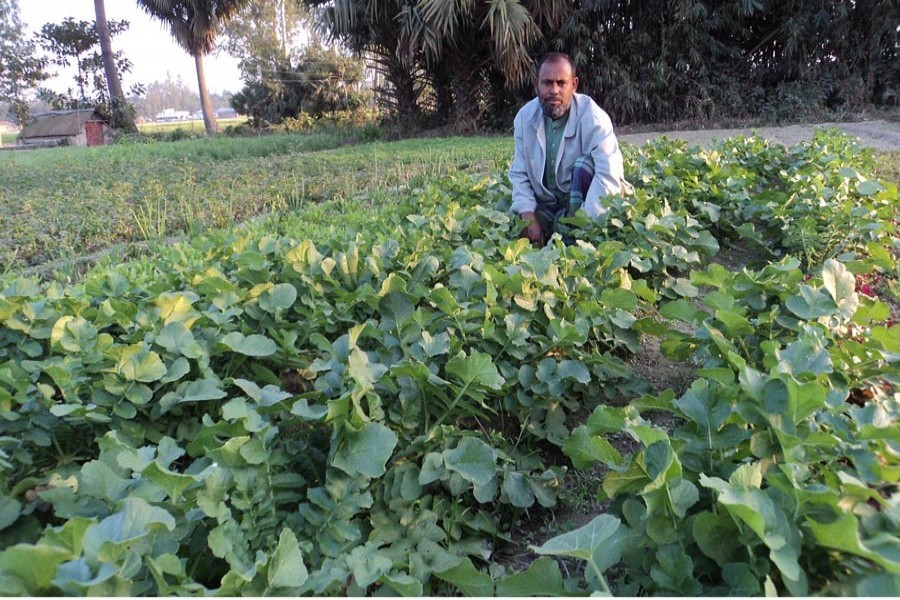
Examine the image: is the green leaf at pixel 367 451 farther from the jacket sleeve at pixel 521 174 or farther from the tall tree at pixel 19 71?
the tall tree at pixel 19 71

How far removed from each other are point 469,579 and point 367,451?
28cm

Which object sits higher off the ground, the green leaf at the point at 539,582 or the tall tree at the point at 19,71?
the tall tree at the point at 19,71

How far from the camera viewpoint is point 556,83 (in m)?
3.36

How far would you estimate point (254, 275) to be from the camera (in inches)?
75.6

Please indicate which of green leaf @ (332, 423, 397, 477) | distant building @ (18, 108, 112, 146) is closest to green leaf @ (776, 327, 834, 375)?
green leaf @ (332, 423, 397, 477)

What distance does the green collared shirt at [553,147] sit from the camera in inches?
142

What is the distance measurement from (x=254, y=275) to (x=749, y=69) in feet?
41.4

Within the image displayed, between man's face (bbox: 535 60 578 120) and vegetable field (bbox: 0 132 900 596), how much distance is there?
54.9 inches

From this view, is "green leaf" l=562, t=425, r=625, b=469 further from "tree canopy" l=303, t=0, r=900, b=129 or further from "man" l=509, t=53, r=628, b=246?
"tree canopy" l=303, t=0, r=900, b=129

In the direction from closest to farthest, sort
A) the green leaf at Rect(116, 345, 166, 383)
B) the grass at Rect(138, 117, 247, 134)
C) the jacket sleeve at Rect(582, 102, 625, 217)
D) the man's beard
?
the green leaf at Rect(116, 345, 166, 383), the jacket sleeve at Rect(582, 102, 625, 217), the man's beard, the grass at Rect(138, 117, 247, 134)

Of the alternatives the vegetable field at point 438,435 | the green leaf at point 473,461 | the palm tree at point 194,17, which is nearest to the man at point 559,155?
the vegetable field at point 438,435

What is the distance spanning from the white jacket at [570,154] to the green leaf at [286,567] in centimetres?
261

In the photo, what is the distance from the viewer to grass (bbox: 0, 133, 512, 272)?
3980 millimetres

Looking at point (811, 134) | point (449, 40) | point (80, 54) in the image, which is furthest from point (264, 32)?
point (811, 134)
